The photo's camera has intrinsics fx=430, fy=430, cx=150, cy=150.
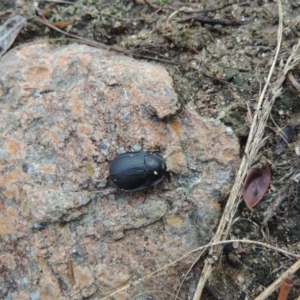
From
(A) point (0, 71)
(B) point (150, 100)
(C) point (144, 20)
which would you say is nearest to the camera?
(B) point (150, 100)

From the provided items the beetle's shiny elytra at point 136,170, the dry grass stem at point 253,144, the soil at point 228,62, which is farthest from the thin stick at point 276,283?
the beetle's shiny elytra at point 136,170

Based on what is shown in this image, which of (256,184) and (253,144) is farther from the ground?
(253,144)

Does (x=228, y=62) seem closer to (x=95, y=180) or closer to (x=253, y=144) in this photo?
(x=253, y=144)

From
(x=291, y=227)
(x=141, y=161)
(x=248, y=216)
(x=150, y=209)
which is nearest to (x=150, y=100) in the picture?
(x=141, y=161)

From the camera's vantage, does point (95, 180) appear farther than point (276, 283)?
Yes

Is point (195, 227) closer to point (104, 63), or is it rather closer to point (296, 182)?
point (296, 182)

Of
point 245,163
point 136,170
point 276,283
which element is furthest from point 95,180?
point 276,283

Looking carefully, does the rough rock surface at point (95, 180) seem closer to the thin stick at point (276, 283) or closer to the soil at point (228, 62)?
the soil at point (228, 62)
